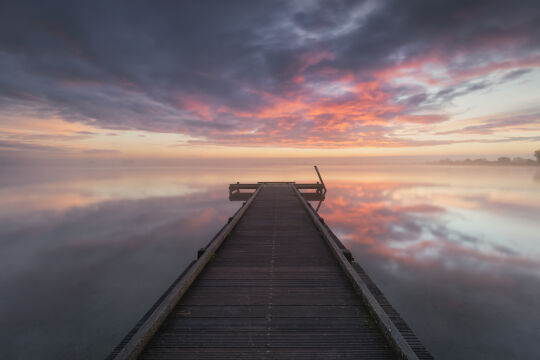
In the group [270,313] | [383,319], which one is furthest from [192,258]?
[383,319]

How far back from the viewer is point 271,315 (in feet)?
12.6

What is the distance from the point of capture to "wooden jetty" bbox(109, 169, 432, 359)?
3158 millimetres

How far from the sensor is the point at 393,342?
311 centimetres

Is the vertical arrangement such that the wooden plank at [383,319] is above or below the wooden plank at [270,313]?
above

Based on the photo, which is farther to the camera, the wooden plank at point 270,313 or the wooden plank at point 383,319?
the wooden plank at point 270,313

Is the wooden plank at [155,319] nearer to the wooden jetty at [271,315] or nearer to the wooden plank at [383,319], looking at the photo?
the wooden jetty at [271,315]

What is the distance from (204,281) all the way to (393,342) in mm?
3614

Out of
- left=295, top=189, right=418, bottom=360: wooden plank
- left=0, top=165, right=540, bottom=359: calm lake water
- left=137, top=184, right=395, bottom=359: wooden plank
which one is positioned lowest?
left=0, top=165, right=540, bottom=359: calm lake water

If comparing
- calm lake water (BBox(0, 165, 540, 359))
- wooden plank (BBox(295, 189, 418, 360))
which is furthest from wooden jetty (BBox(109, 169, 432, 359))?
calm lake water (BBox(0, 165, 540, 359))

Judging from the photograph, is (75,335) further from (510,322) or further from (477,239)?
(477,239)

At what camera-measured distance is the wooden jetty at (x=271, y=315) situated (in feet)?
10.4

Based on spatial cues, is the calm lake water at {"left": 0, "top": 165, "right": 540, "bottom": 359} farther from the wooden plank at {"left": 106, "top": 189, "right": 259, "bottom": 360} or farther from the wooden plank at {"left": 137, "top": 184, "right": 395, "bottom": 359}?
the wooden plank at {"left": 137, "top": 184, "right": 395, "bottom": 359}

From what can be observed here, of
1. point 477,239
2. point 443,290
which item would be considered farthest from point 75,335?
point 477,239

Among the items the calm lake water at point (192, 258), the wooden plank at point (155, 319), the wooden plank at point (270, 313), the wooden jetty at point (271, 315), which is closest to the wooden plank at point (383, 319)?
the wooden jetty at point (271, 315)
